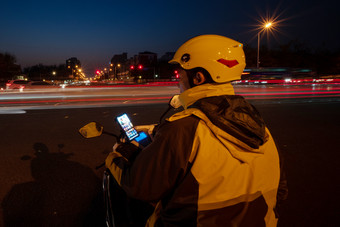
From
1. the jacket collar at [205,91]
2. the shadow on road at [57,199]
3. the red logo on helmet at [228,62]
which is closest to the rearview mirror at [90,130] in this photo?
the jacket collar at [205,91]

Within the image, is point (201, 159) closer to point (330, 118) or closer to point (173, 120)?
point (173, 120)

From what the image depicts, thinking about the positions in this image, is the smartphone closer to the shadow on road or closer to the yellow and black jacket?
the yellow and black jacket

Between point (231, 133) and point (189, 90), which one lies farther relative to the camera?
point (189, 90)

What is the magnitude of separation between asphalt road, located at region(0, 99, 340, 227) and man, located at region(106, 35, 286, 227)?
197cm

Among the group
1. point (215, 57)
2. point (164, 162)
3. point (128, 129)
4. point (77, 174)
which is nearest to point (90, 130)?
point (128, 129)

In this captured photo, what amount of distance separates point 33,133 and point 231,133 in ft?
23.2

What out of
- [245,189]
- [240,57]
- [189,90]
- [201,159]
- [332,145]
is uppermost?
[240,57]

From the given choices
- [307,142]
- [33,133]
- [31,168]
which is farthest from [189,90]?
[33,133]

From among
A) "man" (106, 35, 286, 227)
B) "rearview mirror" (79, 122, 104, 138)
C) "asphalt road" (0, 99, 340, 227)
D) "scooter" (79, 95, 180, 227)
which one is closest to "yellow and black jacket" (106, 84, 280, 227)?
"man" (106, 35, 286, 227)

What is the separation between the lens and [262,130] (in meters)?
1.35

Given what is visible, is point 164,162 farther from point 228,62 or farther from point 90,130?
point 90,130

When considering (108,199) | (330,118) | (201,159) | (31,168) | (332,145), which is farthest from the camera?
(330,118)

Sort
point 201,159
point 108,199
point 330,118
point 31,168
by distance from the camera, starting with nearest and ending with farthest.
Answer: point 201,159 → point 108,199 → point 31,168 → point 330,118

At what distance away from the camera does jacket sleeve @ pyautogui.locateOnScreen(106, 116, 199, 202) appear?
4.16 ft
